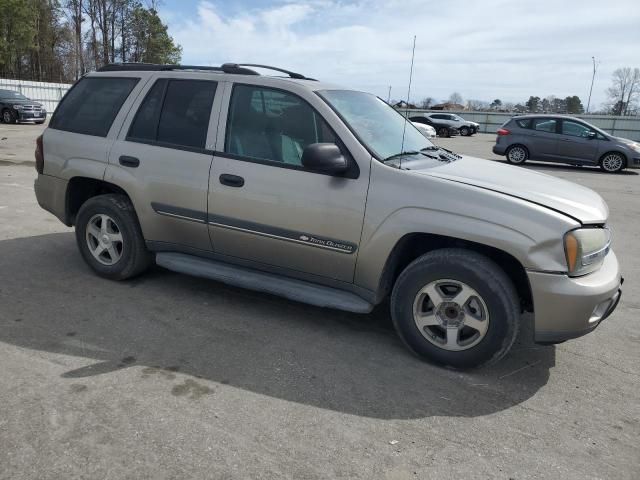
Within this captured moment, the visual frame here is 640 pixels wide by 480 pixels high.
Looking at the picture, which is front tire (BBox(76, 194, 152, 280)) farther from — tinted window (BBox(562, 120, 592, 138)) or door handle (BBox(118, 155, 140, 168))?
tinted window (BBox(562, 120, 592, 138))

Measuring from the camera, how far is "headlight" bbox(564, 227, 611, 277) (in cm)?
301

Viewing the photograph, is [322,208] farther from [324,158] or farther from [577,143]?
[577,143]

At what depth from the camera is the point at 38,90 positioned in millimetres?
32656

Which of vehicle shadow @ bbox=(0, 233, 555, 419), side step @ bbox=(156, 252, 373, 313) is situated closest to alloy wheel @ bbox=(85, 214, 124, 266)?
vehicle shadow @ bbox=(0, 233, 555, 419)

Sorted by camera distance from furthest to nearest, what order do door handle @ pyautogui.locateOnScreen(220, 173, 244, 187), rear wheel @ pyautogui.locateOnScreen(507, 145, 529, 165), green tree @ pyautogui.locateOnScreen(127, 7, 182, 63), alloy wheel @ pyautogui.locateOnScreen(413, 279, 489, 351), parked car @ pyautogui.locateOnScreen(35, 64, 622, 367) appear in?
green tree @ pyautogui.locateOnScreen(127, 7, 182, 63) < rear wheel @ pyautogui.locateOnScreen(507, 145, 529, 165) < door handle @ pyautogui.locateOnScreen(220, 173, 244, 187) < alloy wheel @ pyautogui.locateOnScreen(413, 279, 489, 351) < parked car @ pyautogui.locateOnScreen(35, 64, 622, 367)

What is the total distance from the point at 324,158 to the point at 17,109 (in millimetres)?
23779

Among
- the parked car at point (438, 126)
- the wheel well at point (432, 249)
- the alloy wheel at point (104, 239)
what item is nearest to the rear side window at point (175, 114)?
the alloy wheel at point (104, 239)

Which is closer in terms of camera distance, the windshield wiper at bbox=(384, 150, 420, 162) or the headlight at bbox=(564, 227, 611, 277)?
the headlight at bbox=(564, 227, 611, 277)

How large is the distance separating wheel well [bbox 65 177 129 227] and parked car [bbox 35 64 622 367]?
2 centimetres

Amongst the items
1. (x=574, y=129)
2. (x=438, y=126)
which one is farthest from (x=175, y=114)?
(x=438, y=126)

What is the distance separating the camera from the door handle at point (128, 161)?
4.29 meters

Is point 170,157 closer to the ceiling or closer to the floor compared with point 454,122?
closer to the floor

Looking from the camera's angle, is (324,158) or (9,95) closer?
(324,158)

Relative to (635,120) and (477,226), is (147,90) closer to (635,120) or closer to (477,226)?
(477,226)
